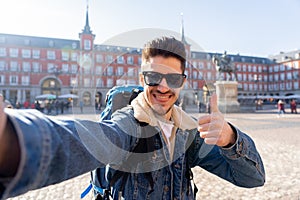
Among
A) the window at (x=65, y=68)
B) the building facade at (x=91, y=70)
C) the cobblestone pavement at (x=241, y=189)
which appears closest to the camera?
the building facade at (x=91, y=70)

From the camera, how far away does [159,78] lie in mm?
1066

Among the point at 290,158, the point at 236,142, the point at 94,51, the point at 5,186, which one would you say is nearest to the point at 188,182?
the point at 236,142

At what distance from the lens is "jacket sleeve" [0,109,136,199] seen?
0.44 meters

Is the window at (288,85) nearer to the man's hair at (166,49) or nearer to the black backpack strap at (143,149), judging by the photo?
the man's hair at (166,49)

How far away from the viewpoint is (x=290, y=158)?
207 inches

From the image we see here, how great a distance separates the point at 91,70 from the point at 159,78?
0.78 metres

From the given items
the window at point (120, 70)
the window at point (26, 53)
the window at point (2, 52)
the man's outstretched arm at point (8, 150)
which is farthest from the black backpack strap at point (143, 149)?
the window at point (2, 52)

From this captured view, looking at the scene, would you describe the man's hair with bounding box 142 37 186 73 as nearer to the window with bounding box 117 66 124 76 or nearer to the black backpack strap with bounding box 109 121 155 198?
the black backpack strap with bounding box 109 121 155 198

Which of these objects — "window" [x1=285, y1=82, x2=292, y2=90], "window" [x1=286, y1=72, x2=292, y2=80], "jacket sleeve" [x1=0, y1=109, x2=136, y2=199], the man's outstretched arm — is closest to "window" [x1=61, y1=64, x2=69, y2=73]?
"jacket sleeve" [x1=0, y1=109, x2=136, y2=199]

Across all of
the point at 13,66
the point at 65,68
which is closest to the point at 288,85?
the point at 65,68

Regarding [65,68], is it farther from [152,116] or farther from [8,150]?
[8,150]

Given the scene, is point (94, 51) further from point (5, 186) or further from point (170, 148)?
point (5, 186)

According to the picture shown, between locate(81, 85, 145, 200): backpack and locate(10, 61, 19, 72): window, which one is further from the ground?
locate(10, 61, 19, 72): window

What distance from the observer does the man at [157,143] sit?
2.14 ft
